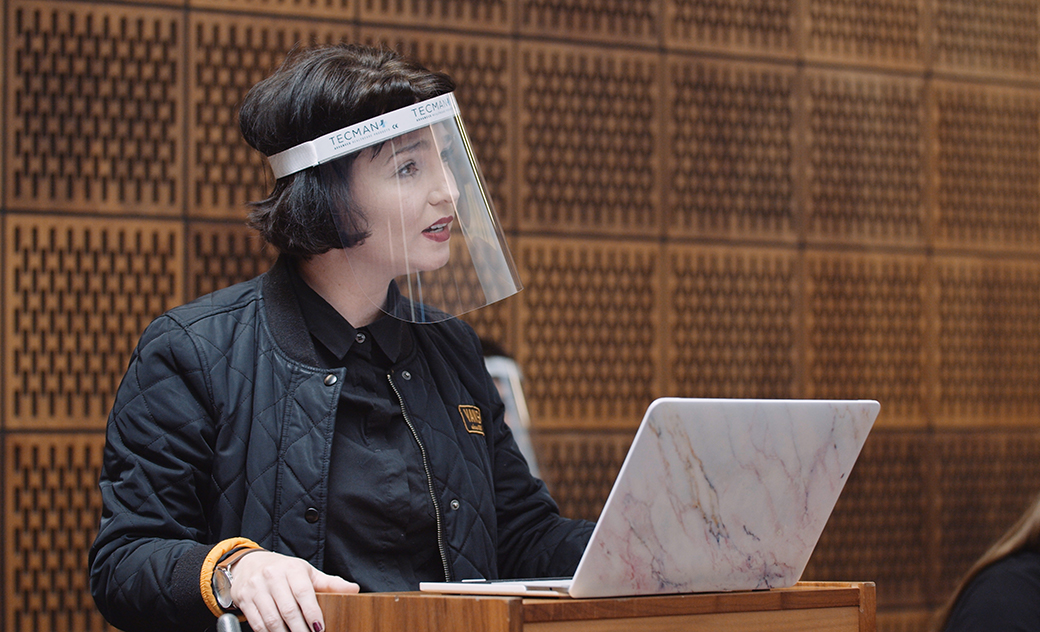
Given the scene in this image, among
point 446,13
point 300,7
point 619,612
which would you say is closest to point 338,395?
point 619,612

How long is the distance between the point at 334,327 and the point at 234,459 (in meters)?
0.27

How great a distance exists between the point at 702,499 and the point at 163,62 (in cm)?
365

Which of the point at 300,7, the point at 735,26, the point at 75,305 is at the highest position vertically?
the point at 735,26

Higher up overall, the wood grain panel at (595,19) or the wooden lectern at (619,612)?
the wood grain panel at (595,19)

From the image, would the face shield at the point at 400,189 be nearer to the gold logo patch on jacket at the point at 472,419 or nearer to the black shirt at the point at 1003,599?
the gold logo patch on jacket at the point at 472,419

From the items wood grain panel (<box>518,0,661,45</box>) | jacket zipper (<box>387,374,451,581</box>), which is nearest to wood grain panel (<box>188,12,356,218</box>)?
wood grain panel (<box>518,0,661,45</box>)

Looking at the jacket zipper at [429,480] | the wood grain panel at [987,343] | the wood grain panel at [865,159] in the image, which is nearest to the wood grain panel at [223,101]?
the wood grain panel at [865,159]

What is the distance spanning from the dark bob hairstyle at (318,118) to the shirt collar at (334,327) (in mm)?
68

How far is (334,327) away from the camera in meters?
1.74

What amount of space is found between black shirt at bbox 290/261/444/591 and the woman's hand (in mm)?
277

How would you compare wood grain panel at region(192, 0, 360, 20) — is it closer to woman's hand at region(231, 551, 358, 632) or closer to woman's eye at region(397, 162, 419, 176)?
woman's eye at region(397, 162, 419, 176)

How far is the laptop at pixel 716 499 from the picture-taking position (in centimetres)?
119

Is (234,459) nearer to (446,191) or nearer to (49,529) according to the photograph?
(446,191)

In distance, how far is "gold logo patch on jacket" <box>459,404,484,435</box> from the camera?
6.05ft
